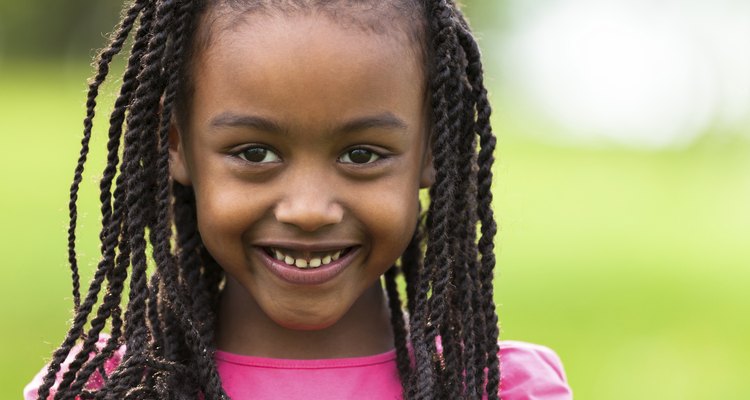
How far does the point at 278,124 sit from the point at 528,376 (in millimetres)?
824

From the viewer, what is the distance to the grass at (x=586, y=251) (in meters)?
4.67

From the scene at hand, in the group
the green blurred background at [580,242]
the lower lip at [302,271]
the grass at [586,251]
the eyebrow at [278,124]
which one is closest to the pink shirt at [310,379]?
the lower lip at [302,271]

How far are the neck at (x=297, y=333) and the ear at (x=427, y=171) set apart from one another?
0.26 m

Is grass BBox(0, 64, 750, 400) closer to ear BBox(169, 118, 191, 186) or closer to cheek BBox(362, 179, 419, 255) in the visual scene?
ear BBox(169, 118, 191, 186)

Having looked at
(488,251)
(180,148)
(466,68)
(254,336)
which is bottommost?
(254,336)

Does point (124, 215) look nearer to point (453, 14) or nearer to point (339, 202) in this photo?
point (339, 202)

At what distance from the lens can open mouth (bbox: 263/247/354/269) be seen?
2.19 m

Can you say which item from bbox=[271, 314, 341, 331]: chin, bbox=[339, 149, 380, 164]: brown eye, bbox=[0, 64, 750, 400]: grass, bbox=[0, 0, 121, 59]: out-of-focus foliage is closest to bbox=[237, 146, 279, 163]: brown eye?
bbox=[339, 149, 380, 164]: brown eye

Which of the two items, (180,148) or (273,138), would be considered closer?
(273,138)

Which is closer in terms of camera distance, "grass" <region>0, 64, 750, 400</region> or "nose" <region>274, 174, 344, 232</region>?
"nose" <region>274, 174, 344, 232</region>

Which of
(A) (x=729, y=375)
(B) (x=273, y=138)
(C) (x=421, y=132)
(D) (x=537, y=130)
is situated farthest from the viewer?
(D) (x=537, y=130)

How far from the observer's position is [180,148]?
231 cm

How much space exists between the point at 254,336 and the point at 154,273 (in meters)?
0.25

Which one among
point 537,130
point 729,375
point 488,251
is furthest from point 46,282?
point 537,130
